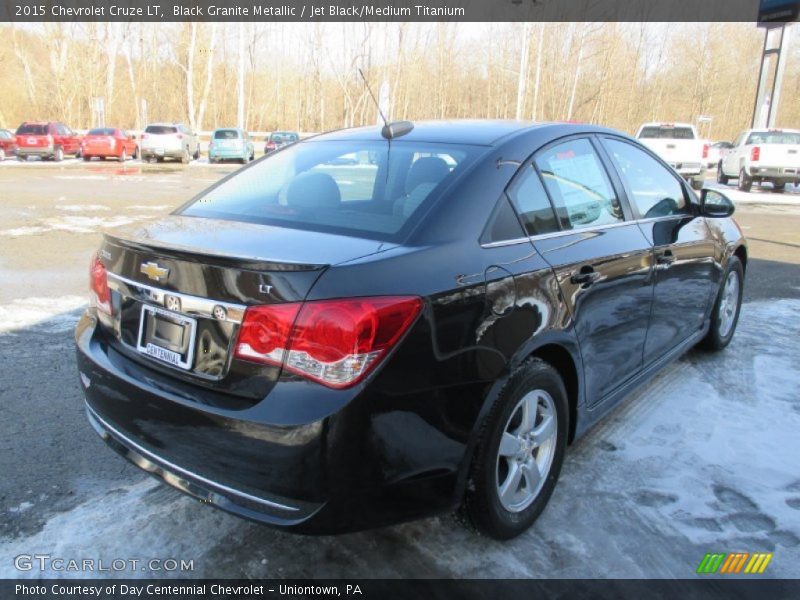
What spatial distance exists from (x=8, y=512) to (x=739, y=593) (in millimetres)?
2939

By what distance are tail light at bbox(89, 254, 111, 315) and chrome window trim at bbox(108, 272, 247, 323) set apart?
10 centimetres

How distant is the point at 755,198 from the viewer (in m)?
18.5

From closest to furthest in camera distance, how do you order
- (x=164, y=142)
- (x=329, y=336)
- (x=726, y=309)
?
(x=329, y=336) < (x=726, y=309) < (x=164, y=142)

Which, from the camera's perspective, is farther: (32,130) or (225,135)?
(225,135)

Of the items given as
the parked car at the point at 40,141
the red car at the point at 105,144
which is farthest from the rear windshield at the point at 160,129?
the parked car at the point at 40,141

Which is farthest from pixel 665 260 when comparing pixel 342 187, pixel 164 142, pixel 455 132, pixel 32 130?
pixel 32 130

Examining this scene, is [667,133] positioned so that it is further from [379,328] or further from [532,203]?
[379,328]

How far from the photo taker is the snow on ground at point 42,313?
5004 millimetres

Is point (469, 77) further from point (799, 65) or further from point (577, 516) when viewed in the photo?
point (577, 516)

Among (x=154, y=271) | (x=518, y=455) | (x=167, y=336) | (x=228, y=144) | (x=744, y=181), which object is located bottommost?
(x=518, y=455)

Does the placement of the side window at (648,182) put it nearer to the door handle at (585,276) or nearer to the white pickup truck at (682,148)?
the door handle at (585,276)

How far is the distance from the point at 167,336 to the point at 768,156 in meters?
21.0

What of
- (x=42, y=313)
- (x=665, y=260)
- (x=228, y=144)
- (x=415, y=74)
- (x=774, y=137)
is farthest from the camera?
(x=415, y=74)

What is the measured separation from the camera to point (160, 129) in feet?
94.8
